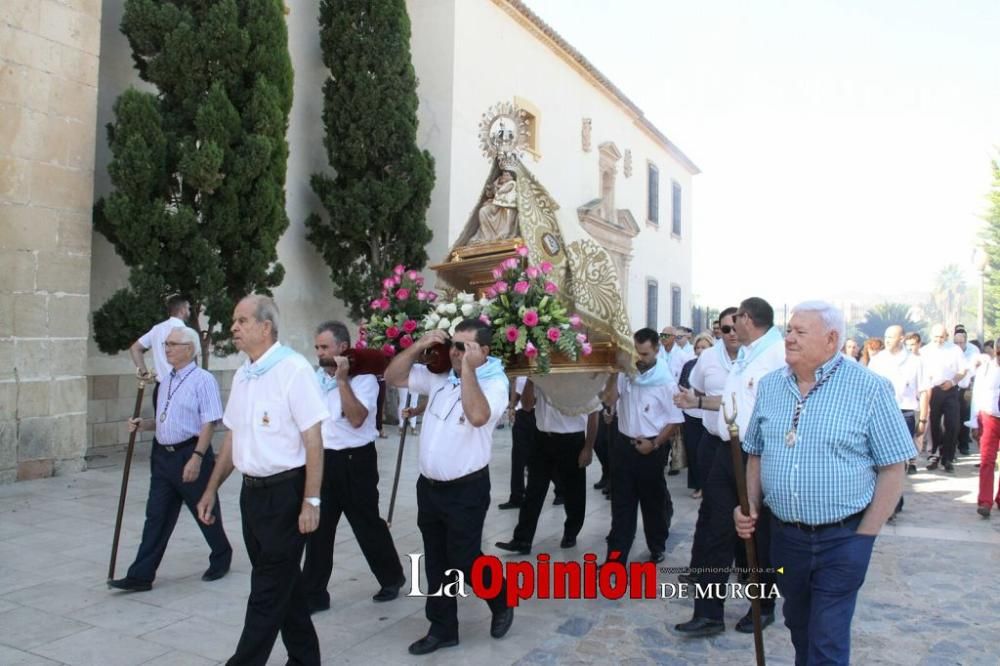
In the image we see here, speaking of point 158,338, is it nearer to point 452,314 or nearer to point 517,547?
point 517,547

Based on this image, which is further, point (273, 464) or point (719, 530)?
point (719, 530)

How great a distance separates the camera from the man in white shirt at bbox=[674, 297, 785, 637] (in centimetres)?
429

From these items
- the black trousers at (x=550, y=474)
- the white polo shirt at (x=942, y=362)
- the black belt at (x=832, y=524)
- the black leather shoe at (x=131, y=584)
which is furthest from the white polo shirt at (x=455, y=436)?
the white polo shirt at (x=942, y=362)

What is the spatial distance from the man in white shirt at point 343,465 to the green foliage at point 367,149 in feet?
27.7

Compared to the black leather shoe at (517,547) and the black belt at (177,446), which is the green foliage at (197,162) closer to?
the black belt at (177,446)

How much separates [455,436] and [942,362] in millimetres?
8849

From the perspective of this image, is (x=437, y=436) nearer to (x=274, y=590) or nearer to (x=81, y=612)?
(x=274, y=590)

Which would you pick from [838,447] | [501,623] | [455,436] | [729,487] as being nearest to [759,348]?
[729,487]

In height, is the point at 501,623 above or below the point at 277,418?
below

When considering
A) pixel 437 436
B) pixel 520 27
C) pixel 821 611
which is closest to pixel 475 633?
pixel 437 436

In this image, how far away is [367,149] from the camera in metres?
12.9

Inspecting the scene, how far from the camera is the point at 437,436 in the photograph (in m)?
4.14

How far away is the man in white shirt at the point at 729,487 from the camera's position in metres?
4.29

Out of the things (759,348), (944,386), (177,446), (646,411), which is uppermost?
(759,348)
